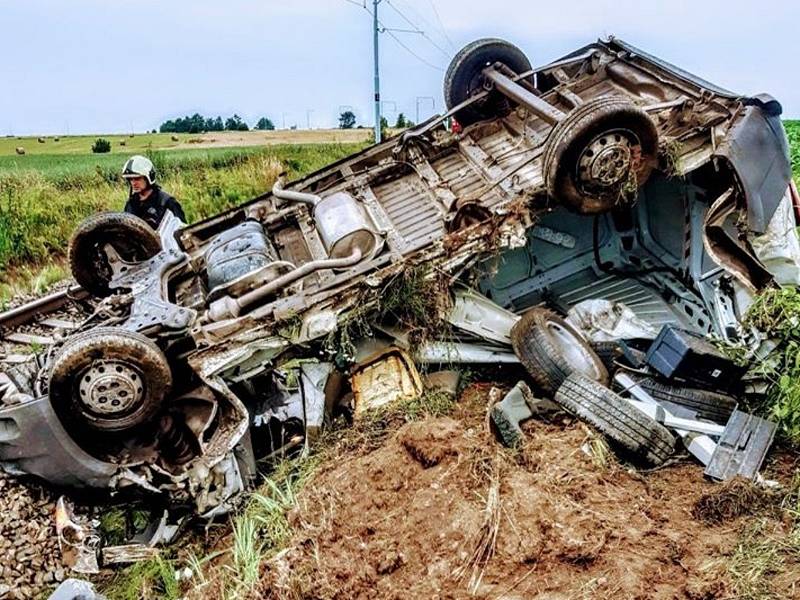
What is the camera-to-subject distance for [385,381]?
4344mm

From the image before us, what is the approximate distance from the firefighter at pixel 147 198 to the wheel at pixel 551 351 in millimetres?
3435

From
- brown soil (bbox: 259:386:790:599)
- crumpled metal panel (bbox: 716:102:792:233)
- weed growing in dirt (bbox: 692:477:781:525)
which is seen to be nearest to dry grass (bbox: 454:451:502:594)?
brown soil (bbox: 259:386:790:599)

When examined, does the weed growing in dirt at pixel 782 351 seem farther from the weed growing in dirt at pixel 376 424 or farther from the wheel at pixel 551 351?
the weed growing in dirt at pixel 376 424

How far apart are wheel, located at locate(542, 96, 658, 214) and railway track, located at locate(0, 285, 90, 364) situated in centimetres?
329

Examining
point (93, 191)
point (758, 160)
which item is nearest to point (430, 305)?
point (758, 160)

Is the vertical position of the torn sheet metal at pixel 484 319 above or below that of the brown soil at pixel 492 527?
above

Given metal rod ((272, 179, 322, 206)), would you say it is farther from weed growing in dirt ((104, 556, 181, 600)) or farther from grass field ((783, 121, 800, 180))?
grass field ((783, 121, 800, 180))

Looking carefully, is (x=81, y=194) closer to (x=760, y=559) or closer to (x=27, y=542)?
(x=27, y=542)

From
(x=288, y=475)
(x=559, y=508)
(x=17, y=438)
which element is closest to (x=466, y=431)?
(x=559, y=508)

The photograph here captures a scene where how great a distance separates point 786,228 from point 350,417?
292 centimetres

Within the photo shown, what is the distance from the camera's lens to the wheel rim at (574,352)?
173 inches

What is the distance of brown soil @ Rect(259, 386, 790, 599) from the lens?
9.45ft

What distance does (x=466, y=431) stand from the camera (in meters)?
3.81

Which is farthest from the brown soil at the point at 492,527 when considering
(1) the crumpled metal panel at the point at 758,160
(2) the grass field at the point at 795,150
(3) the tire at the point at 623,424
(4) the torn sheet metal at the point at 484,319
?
(2) the grass field at the point at 795,150
